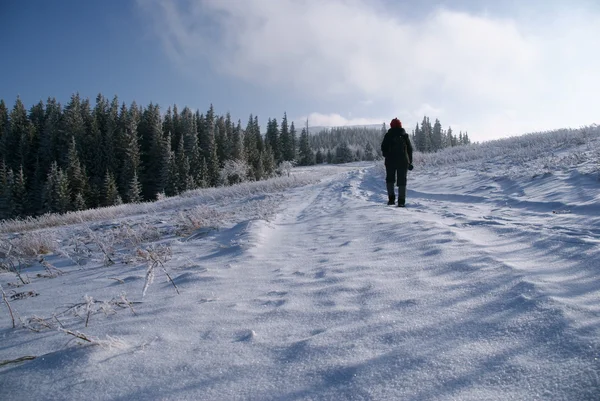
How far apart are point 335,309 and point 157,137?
47.5m

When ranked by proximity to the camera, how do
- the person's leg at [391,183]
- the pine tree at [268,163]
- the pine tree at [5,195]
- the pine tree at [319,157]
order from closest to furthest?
the person's leg at [391,183] → the pine tree at [5,195] → the pine tree at [268,163] → the pine tree at [319,157]

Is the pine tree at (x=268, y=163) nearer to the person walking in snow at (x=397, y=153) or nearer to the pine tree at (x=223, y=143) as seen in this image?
the pine tree at (x=223, y=143)

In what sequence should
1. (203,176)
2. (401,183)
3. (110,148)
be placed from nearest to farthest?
(401,183) < (110,148) < (203,176)

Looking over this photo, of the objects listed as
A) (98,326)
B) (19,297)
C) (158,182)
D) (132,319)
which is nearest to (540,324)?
(132,319)

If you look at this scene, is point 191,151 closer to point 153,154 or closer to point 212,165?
point 212,165

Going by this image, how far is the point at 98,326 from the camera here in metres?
1.86

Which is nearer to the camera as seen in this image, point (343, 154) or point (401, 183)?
point (401, 183)

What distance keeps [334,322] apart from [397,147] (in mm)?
6058

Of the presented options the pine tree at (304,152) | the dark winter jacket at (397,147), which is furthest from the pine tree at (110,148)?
the dark winter jacket at (397,147)

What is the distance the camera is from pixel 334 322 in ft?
5.64

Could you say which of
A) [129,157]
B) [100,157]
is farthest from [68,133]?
[129,157]

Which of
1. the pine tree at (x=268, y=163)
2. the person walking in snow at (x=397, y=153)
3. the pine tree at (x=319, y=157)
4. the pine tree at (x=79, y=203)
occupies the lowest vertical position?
the pine tree at (x=79, y=203)

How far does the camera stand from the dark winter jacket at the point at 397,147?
23.0 ft

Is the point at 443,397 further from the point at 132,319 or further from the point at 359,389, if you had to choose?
the point at 132,319
